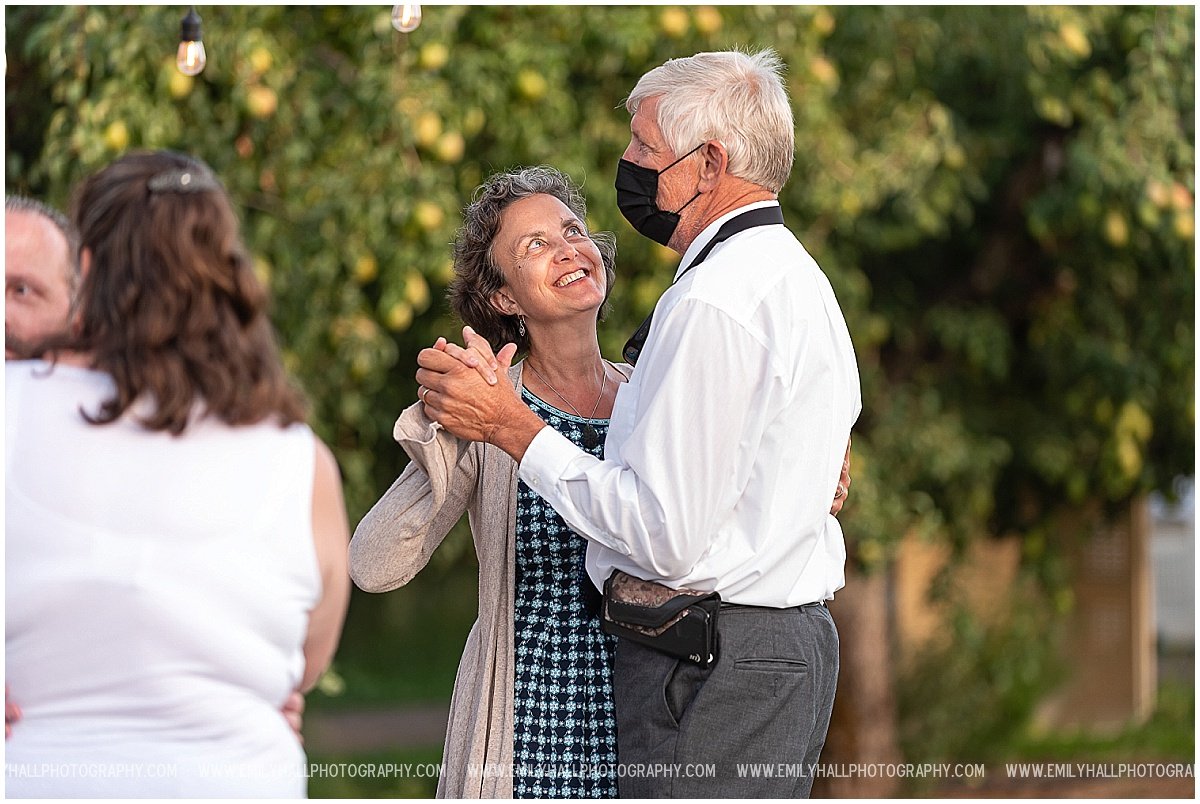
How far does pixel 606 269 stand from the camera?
2.62m

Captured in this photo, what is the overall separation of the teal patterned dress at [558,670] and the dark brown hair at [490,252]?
272 mm

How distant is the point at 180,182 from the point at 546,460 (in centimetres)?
67

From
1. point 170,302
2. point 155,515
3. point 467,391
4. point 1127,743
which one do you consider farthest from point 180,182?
point 1127,743

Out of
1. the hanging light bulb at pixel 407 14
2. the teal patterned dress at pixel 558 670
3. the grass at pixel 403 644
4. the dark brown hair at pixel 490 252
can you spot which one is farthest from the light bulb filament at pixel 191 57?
the grass at pixel 403 644

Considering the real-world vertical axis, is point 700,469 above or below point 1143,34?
below

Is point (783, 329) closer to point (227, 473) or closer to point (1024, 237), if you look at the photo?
point (227, 473)

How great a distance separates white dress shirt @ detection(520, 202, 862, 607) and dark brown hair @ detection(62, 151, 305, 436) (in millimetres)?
506

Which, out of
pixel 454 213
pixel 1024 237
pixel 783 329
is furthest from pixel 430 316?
pixel 783 329

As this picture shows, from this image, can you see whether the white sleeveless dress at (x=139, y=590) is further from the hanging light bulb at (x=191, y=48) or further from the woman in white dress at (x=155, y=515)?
the hanging light bulb at (x=191, y=48)

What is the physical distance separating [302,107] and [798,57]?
165cm

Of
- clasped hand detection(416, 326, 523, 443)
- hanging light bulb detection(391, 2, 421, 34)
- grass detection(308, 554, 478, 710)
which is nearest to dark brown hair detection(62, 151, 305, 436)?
clasped hand detection(416, 326, 523, 443)

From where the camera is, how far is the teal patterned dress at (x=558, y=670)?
2346 mm

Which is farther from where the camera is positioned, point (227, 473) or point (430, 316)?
point (430, 316)

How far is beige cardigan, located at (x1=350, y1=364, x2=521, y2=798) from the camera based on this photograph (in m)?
2.31
